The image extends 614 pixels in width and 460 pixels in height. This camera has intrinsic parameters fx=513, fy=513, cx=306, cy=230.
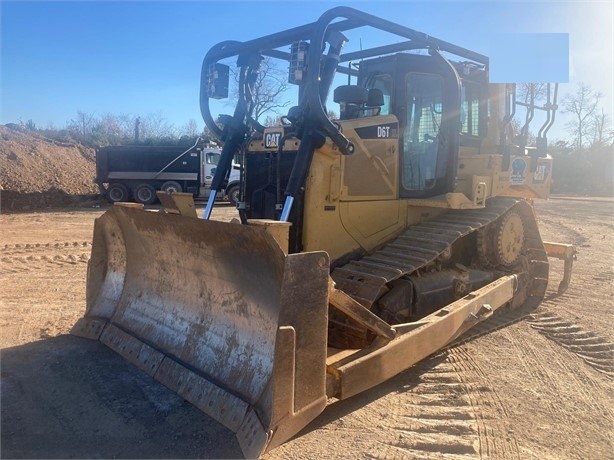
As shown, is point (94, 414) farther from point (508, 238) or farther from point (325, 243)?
point (508, 238)

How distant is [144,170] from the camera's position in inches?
789

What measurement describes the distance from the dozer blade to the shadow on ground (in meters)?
0.12

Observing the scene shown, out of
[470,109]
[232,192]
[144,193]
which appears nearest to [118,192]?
[144,193]

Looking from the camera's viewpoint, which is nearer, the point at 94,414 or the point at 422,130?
the point at 94,414

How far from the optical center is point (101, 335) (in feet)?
15.6

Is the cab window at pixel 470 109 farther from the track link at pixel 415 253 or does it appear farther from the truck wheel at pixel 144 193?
the truck wheel at pixel 144 193

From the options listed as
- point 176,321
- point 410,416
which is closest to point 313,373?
point 410,416

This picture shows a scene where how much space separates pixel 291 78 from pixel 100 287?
2.80 meters

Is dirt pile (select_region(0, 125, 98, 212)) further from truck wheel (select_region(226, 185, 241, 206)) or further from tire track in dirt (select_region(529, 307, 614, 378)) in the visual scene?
tire track in dirt (select_region(529, 307, 614, 378))

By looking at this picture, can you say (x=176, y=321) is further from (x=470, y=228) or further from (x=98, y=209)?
(x=98, y=209)

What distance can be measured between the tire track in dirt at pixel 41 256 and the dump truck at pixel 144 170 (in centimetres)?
946

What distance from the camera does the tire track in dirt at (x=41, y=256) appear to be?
8.31m

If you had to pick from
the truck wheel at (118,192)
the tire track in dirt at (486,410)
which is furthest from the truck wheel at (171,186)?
the tire track in dirt at (486,410)

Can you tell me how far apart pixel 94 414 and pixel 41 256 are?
6.56 metres
